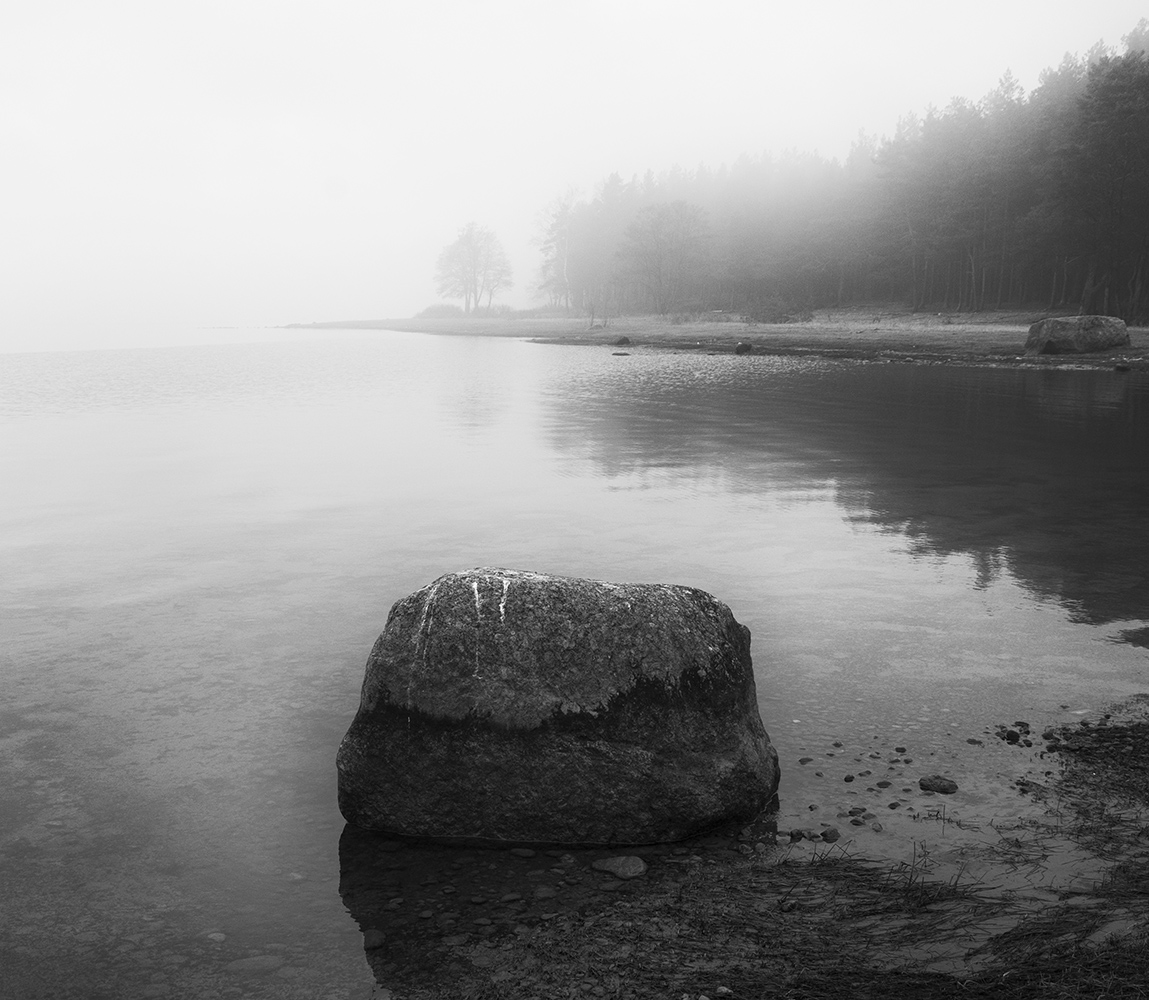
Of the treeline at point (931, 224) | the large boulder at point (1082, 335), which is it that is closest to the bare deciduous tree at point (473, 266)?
the treeline at point (931, 224)

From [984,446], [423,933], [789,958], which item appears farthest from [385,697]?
[984,446]

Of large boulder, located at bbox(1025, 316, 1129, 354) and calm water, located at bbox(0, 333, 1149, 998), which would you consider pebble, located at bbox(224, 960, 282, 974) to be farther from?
large boulder, located at bbox(1025, 316, 1129, 354)

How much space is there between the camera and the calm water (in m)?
5.38

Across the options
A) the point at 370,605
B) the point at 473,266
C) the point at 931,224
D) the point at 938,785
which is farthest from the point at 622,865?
the point at 473,266

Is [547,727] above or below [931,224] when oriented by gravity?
below

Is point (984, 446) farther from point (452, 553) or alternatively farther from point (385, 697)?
point (385, 697)

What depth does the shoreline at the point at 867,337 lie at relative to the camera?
4559cm

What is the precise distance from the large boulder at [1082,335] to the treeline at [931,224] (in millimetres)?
12632

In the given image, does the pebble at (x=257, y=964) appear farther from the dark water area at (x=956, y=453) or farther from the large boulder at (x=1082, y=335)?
the large boulder at (x=1082, y=335)

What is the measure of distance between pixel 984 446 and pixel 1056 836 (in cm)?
1699

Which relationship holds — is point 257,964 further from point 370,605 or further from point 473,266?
point 473,266

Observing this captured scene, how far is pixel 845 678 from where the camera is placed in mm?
8117

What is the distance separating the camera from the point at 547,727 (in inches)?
230

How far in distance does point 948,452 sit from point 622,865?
17.0 m
